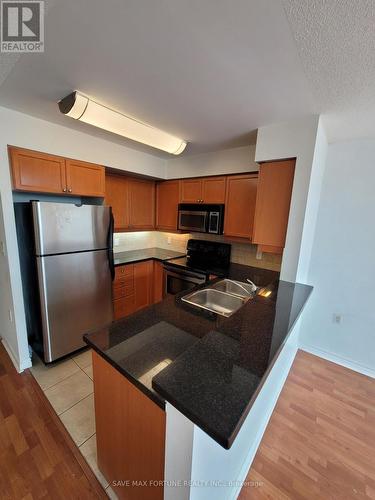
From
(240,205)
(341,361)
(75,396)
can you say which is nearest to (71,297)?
(75,396)

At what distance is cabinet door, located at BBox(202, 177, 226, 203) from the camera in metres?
2.68

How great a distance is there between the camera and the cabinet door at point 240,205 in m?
2.45

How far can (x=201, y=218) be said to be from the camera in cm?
280

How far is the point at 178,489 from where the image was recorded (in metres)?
0.73

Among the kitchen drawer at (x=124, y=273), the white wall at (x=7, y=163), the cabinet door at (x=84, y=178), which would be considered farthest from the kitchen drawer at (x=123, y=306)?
the cabinet door at (x=84, y=178)

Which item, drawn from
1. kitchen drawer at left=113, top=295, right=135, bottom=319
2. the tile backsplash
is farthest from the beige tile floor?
the tile backsplash

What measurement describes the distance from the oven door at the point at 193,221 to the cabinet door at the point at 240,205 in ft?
0.97

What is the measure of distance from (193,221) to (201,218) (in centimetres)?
14

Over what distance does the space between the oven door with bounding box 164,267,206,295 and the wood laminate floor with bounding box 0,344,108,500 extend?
1.66 meters

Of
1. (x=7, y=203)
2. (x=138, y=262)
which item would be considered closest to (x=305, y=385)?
(x=138, y=262)

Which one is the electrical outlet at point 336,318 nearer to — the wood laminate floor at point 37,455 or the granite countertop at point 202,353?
the granite countertop at point 202,353

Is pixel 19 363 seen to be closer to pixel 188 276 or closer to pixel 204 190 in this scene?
pixel 188 276

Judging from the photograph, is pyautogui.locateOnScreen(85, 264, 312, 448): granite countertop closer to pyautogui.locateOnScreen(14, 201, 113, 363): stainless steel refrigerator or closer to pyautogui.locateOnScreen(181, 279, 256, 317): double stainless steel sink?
pyautogui.locateOnScreen(181, 279, 256, 317): double stainless steel sink

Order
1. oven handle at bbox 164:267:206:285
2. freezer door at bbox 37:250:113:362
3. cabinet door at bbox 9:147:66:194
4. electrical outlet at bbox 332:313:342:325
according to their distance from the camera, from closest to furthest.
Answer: cabinet door at bbox 9:147:66:194 < freezer door at bbox 37:250:113:362 < electrical outlet at bbox 332:313:342:325 < oven handle at bbox 164:267:206:285
